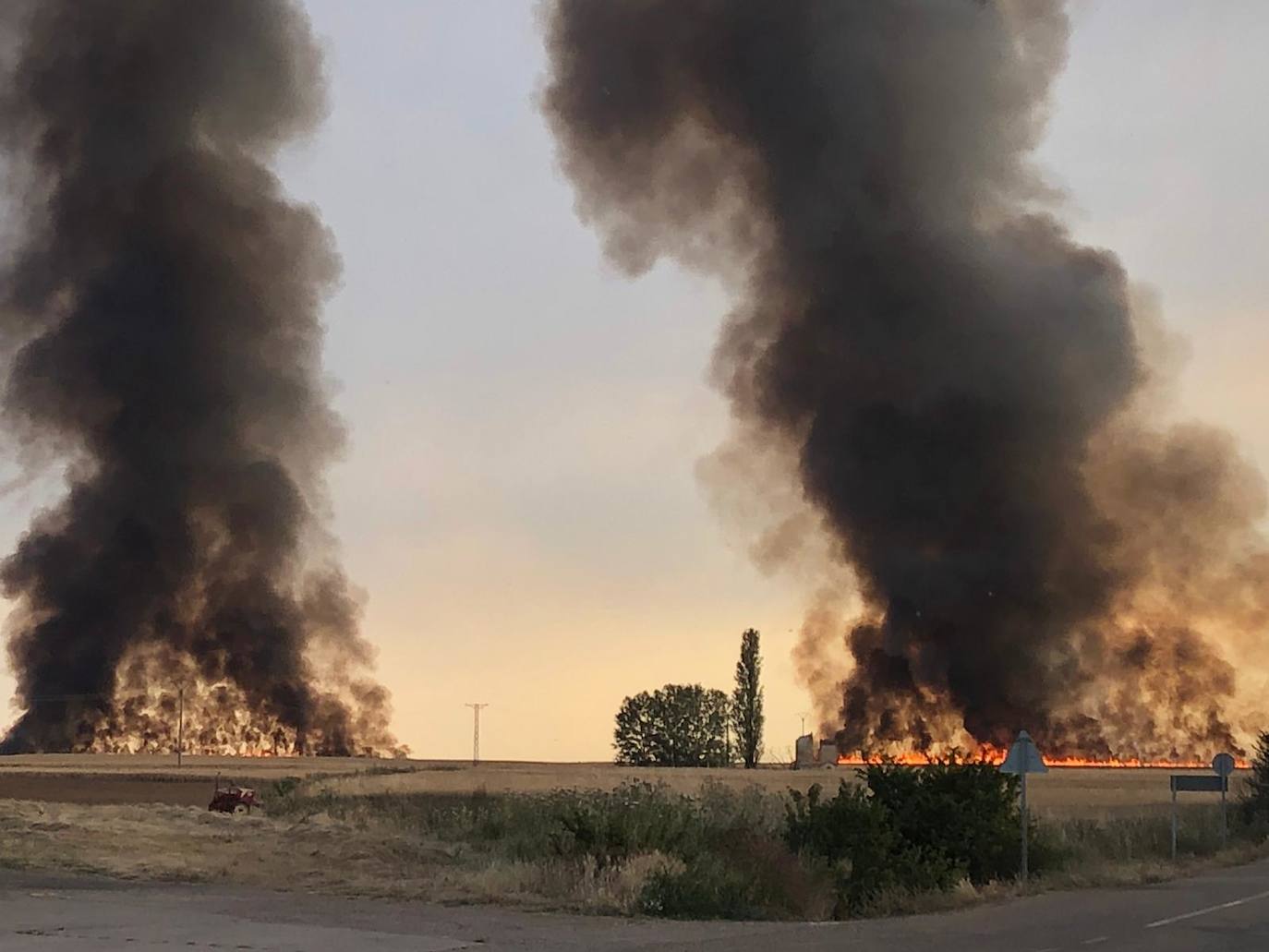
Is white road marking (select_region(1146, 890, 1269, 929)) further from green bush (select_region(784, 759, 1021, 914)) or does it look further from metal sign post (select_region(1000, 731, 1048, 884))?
green bush (select_region(784, 759, 1021, 914))

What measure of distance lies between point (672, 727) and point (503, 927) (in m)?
92.9

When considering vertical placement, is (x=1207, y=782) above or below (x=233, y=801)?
above

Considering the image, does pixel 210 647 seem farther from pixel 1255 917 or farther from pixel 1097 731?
pixel 1255 917

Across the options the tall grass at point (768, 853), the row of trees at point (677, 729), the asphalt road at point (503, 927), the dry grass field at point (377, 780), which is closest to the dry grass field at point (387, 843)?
the tall grass at point (768, 853)

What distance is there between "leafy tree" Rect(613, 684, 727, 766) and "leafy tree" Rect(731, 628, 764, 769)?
14299 mm


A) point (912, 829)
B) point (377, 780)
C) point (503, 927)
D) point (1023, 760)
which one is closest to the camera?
point (503, 927)

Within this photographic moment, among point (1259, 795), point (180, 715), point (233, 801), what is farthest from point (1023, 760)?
point (180, 715)

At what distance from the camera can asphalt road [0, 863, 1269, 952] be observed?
13.8 meters

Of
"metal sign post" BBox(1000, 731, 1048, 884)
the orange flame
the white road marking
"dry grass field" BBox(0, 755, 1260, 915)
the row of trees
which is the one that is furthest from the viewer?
the row of trees

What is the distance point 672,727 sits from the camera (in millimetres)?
107312

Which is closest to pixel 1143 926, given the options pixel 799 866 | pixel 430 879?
pixel 799 866

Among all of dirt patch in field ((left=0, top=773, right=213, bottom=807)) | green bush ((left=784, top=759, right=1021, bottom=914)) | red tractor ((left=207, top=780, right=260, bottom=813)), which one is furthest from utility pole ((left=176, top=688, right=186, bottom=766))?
green bush ((left=784, top=759, right=1021, bottom=914))

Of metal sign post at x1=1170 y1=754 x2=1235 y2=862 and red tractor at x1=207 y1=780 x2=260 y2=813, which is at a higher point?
metal sign post at x1=1170 y1=754 x2=1235 y2=862

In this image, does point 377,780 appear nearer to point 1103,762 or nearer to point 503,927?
point 1103,762
